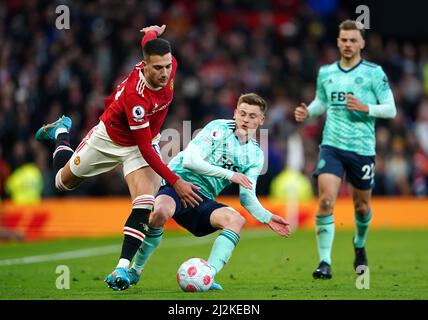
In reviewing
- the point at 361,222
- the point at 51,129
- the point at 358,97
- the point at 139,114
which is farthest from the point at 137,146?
the point at 361,222

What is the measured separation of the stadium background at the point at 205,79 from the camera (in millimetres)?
19312

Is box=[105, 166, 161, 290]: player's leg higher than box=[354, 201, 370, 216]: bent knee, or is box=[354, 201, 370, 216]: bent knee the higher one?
box=[354, 201, 370, 216]: bent knee

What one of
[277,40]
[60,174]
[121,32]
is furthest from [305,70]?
[60,174]

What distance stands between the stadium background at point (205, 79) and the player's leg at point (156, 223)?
8.98 metres

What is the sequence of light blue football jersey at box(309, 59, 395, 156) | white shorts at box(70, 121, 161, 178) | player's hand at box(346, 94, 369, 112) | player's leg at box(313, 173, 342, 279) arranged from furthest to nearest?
light blue football jersey at box(309, 59, 395, 156) < player's leg at box(313, 173, 342, 279) < player's hand at box(346, 94, 369, 112) < white shorts at box(70, 121, 161, 178)

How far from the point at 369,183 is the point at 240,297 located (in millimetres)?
3277

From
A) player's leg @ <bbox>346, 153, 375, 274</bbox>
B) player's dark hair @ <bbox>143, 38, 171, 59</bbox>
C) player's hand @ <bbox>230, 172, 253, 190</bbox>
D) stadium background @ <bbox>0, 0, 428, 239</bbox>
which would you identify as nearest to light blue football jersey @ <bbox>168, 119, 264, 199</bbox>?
player's hand @ <bbox>230, 172, 253, 190</bbox>

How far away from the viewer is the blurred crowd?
65.1 feet

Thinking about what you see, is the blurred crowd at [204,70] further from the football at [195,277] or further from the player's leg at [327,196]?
the football at [195,277]

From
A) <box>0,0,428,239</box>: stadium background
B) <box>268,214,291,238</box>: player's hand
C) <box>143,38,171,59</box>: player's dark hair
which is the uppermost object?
<box>0,0,428,239</box>: stadium background

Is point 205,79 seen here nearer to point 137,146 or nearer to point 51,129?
point 51,129

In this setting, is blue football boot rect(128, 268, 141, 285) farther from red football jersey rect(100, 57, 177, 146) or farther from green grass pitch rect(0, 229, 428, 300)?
red football jersey rect(100, 57, 177, 146)

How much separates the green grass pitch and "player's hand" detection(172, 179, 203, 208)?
0.80 m

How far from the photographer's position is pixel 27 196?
63.1ft
